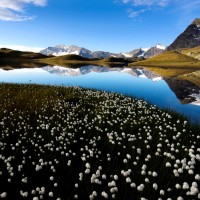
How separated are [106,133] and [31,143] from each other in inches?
137

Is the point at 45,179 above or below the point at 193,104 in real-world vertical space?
above

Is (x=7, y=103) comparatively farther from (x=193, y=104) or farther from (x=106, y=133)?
(x=193, y=104)

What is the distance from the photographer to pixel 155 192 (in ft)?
28.8

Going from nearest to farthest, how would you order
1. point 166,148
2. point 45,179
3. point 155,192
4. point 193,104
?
point 155,192
point 45,179
point 166,148
point 193,104

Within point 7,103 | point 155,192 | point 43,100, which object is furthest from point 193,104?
point 155,192

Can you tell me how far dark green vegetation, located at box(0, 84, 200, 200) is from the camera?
8688 millimetres

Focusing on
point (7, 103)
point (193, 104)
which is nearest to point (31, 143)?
point (7, 103)

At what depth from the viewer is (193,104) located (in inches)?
1229

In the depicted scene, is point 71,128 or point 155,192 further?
point 71,128

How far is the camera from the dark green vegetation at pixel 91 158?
869 cm

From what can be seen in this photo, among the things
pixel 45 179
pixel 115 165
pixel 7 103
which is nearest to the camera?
pixel 45 179

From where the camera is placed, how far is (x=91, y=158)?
11.3m

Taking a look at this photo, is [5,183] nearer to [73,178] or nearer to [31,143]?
[73,178]

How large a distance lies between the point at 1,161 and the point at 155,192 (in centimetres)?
520
